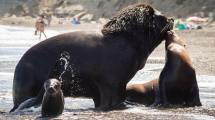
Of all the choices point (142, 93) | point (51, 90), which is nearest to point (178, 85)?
point (142, 93)

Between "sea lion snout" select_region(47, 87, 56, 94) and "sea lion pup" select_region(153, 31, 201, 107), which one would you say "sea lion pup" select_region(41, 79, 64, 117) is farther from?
"sea lion pup" select_region(153, 31, 201, 107)

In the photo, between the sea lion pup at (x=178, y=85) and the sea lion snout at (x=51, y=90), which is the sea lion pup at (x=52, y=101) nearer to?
the sea lion snout at (x=51, y=90)

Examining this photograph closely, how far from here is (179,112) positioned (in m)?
10.2

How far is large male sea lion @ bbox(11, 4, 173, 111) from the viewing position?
10.7 metres

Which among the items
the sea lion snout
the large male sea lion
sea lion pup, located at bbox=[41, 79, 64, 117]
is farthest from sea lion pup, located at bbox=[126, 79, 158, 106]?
the sea lion snout

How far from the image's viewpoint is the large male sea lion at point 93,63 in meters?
10.7

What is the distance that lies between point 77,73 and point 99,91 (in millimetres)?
460

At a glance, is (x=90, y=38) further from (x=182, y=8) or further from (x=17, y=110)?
(x=182, y=8)

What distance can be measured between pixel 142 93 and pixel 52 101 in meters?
2.43

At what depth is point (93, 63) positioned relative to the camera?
35.3 feet

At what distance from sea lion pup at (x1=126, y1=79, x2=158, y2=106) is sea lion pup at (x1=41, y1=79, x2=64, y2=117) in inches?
76.2

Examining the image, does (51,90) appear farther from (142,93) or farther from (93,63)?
(142,93)

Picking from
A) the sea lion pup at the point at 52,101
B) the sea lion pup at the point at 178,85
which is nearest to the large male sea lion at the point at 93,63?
the sea lion pup at the point at 178,85

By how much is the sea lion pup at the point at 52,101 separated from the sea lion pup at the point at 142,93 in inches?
76.2
